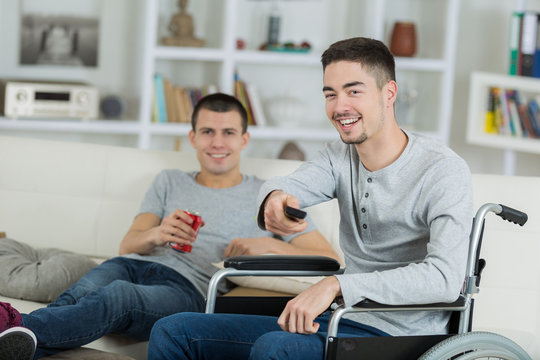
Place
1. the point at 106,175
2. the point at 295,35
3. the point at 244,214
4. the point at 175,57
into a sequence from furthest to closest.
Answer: the point at 295,35, the point at 175,57, the point at 106,175, the point at 244,214

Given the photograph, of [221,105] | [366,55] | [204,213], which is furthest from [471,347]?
[221,105]

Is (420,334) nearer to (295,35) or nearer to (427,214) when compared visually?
(427,214)

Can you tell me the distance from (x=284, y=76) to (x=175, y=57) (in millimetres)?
820

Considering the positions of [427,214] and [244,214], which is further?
[244,214]

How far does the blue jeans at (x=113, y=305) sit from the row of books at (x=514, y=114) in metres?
2.58

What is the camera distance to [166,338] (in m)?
1.96

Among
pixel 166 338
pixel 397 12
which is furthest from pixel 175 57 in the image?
pixel 166 338

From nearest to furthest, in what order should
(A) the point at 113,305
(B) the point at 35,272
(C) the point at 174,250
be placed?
(A) the point at 113,305, (B) the point at 35,272, (C) the point at 174,250

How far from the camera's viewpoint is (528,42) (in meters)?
4.52

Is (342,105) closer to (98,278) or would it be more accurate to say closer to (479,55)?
(98,278)

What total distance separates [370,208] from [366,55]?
1.26ft

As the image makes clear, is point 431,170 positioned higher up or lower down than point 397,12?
lower down

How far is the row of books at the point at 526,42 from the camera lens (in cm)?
450

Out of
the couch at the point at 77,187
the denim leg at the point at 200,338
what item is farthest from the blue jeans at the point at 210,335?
the couch at the point at 77,187
